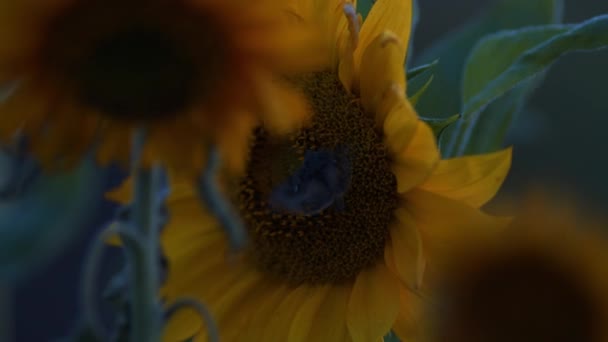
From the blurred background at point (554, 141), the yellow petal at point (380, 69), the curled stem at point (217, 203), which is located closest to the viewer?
the curled stem at point (217, 203)

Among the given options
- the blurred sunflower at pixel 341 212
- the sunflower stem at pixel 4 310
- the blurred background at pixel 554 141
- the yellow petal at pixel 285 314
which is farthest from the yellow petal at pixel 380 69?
the blurred background at pixel 554 141

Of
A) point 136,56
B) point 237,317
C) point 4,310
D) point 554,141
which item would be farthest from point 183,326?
point 554,141

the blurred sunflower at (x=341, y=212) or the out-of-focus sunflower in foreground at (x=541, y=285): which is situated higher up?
the out-of-focus sunflower in foreground at (x=541, y=285)

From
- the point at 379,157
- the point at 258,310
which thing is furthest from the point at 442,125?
the point at 258,310

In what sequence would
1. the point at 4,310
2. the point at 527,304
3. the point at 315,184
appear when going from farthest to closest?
the point at 4,310 → the point at 315,184 → the point at 527,304

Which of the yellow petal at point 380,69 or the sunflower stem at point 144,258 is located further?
the yellow petal at point 380,69

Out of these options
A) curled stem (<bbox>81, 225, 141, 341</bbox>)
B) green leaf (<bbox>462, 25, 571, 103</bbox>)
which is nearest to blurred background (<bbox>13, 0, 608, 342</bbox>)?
green leaf (<bbox>462, 25, 571, 103</bbox>)

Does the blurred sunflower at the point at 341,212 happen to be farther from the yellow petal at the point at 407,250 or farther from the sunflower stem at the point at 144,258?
the sunflower stem at the point at 144,258

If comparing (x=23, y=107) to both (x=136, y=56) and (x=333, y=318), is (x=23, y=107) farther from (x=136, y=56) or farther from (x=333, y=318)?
(x=333, y=318)
